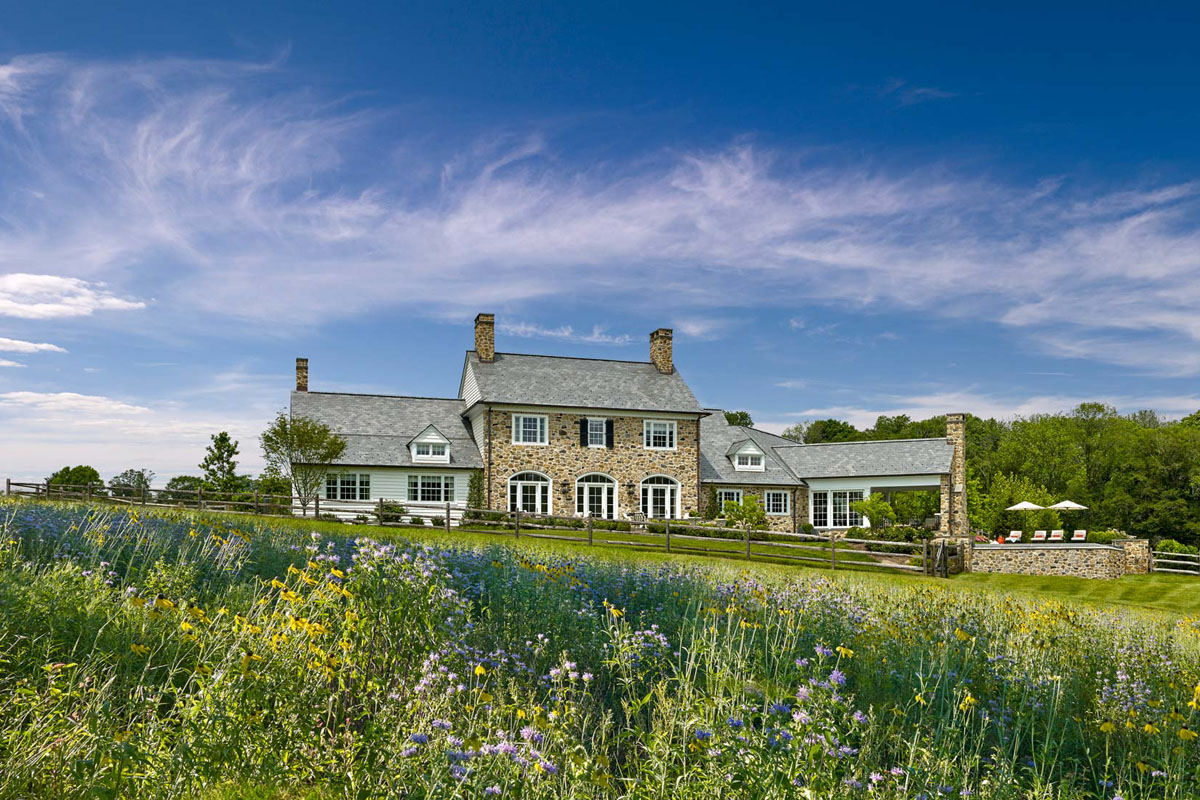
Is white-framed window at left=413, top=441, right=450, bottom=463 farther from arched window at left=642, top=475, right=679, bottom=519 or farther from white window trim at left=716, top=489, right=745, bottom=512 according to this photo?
white window trim at left=716, top=489, right=745, bottom=512

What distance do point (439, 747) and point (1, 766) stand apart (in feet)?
6.23

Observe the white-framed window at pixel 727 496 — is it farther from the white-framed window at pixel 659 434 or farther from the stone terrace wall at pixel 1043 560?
the stone terrace wall at pixel 1043 560

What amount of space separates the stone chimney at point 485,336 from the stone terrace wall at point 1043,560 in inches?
860

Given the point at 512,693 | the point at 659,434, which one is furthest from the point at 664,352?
the point at 512,693

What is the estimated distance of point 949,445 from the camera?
1555 inches

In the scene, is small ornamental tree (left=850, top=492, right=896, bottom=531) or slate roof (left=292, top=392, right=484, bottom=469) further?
small ornamental tree (left=850, top=492, right=896, bottom=531)

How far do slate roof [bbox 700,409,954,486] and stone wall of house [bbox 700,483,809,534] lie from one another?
28 centimetres

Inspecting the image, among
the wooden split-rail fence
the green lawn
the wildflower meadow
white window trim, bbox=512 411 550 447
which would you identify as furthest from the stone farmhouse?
the wildflower meadow

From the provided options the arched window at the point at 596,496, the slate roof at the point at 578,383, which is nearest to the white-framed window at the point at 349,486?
the slate roof at the point at 578,383

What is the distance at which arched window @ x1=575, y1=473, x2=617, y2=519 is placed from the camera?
36156 millimetres

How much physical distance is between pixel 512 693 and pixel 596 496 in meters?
31.5

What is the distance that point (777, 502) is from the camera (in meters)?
40.3

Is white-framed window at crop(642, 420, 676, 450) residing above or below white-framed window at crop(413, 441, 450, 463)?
above

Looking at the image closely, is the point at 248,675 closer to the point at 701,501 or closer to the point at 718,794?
the point at 718,794
